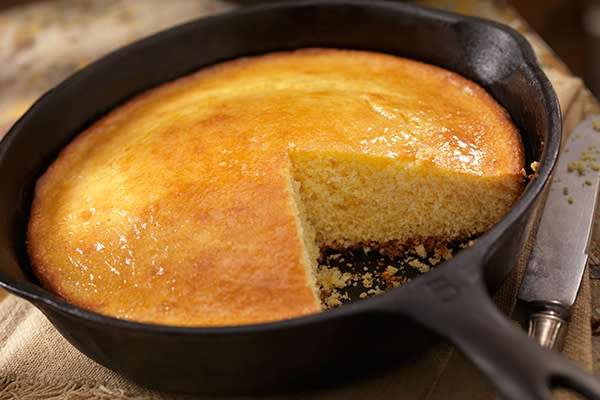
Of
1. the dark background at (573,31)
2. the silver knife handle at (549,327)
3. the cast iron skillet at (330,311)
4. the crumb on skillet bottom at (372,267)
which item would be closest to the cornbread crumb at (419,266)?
the crumb on skillet bottom at (372,267)

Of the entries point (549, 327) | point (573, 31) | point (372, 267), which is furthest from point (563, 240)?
point (573, 31)

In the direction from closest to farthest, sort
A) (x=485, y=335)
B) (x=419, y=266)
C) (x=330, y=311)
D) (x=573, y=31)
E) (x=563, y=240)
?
(x=485, y=335) < (x=330, y=311) < (x=563, y=240) < (x=419, y=266) < (x=573, y=31)

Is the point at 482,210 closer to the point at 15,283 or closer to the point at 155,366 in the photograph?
the point at 155,366

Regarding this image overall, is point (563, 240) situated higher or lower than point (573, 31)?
higher

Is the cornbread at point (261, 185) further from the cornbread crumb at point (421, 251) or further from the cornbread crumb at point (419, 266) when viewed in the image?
the cornbread crumb at point (419, 266)

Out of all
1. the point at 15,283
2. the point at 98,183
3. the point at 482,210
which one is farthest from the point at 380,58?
the point at 15,283

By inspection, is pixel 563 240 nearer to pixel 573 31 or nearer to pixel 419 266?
pixel 419 266
